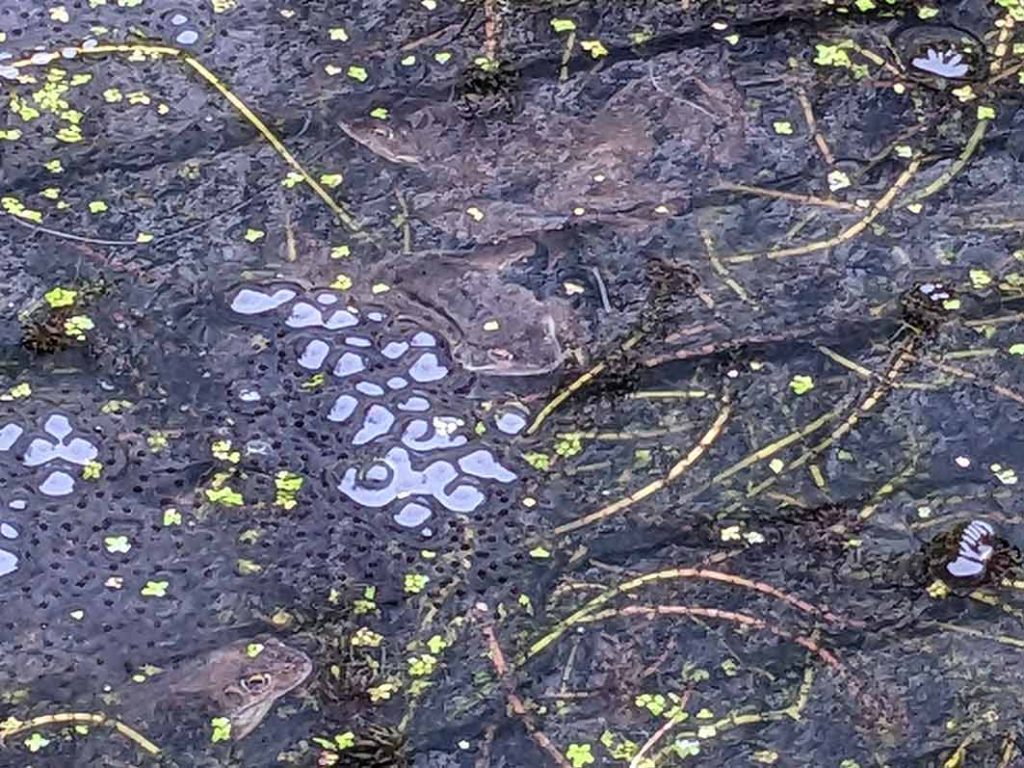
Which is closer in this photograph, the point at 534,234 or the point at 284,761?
the point at 284,761

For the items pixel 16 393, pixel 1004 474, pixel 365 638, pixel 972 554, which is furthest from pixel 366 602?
pixel 1004 474

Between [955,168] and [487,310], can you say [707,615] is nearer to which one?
[487,310]

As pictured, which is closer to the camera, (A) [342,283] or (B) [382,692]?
(B) [382,692]

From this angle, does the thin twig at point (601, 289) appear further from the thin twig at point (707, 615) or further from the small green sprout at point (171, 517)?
the small green sprout at point (171, 517)

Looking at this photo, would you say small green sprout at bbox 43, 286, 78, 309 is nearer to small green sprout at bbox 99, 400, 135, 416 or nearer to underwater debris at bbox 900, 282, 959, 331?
small green sprout at bbox 99, 400, 135, 416

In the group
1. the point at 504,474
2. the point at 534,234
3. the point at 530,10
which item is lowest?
the point at 504,474

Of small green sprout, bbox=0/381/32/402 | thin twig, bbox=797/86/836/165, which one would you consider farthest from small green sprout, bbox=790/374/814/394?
small green sprout, bbox=0/381/32/402

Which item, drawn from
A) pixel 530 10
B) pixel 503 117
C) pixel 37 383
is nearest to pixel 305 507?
pixel 37 383

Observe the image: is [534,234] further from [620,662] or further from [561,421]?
[620,662]
